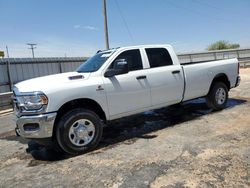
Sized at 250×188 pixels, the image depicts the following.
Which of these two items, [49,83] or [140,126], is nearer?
[49,83]

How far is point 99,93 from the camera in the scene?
17.0ft

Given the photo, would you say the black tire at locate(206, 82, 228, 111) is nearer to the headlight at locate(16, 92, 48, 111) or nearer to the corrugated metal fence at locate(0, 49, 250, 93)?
the headlight at locate(16, 92, 48, 111)

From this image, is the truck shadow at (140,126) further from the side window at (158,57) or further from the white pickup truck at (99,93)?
the side window at (158,57)

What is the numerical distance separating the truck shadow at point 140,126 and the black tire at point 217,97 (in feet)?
0.81

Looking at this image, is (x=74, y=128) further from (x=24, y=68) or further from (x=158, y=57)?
(x=24, y=68)

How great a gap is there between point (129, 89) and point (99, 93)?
2.34ft

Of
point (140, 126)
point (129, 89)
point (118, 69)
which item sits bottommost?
point (140, 126)

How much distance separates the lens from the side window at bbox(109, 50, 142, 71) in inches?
229

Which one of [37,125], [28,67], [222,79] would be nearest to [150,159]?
[37,125]

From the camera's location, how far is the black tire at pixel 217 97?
7.38 meters

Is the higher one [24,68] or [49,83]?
[24,68]

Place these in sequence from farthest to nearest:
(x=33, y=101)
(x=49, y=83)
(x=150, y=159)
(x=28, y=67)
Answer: (x=28, y=67)
(x=49, y=83)
(x=33, y=101)
(x=150, y=159)

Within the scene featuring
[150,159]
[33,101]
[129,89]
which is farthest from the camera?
[129,89]

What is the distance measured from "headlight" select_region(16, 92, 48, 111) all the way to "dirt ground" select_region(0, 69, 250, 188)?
987 millimetres
